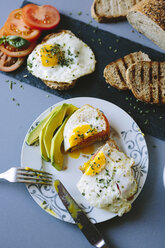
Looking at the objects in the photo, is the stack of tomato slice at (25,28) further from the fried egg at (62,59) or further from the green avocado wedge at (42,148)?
the green avocado wedge at (42,148)

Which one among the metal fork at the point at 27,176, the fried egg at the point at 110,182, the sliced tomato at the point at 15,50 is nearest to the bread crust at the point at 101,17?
the sliced tomato at the point at 15,50

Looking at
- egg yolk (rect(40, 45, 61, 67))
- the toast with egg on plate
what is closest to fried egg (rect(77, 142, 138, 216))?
the toast with egg on plate

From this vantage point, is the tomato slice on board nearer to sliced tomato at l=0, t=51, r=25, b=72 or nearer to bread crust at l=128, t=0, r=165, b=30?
sliced tomato at l=0, t=51, r=25, b=72

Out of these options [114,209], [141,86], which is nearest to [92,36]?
[141,86]

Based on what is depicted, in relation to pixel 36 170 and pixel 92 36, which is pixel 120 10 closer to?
pixel 92 36

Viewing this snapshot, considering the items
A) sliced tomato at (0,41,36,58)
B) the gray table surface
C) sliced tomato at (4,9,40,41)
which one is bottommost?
the gray table surface
